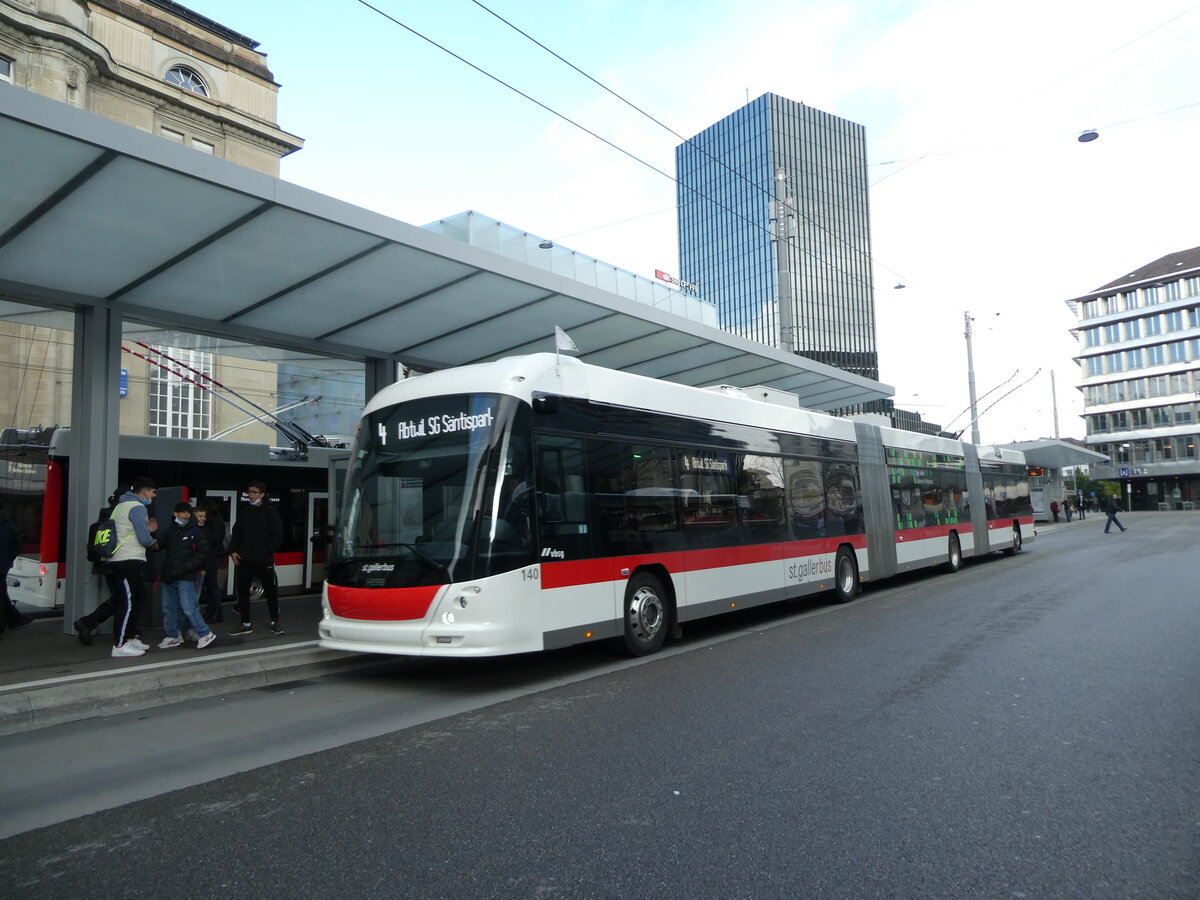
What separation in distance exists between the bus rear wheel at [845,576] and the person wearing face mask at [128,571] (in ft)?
31.2

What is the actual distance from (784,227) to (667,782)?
1756 centimetres

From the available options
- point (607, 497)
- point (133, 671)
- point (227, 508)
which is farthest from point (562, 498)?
point (227, 508)

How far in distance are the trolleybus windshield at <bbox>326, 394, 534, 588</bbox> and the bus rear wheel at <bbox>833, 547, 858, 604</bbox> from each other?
280 inches

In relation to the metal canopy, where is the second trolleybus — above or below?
below

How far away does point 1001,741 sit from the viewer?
16.1ft

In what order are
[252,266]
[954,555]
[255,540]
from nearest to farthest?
1. [255,540]
2. [252,266]
3. [954,555]

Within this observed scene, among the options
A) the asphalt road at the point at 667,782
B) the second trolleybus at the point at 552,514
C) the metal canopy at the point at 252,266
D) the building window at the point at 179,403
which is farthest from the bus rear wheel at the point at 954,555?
the building window at the point at 179,403

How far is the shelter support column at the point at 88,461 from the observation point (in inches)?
372

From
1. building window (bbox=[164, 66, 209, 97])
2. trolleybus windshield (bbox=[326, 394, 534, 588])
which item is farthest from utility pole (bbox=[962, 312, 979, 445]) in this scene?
building window (bbox=[164, 66, 209, 97])

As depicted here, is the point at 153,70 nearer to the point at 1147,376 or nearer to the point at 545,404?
the point at 545,404

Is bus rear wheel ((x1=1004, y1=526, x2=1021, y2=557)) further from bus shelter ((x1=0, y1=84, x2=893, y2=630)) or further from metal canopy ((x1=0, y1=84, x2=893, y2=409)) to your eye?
bus shelter ((x1=0, y1=84, x2=893, y2=630))

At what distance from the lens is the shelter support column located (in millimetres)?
9438

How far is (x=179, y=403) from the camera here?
2978cm

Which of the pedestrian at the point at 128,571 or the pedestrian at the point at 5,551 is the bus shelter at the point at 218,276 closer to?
the pedestrian at the point at 5,551
